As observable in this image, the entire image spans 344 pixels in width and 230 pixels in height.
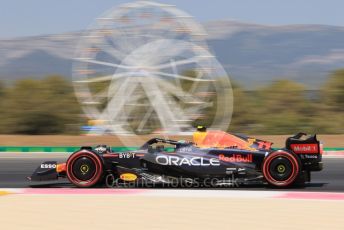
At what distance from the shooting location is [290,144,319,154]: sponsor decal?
12.1m

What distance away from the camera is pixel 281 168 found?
39.4 feet

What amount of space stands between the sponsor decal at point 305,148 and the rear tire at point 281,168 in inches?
8.1

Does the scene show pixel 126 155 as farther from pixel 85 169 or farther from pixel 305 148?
pixel 305 148

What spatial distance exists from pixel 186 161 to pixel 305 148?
6.29 ft

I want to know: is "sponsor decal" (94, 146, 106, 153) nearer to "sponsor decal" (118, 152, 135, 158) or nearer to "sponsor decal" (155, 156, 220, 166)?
"sponsor decal" (118, 152, 135, 158)

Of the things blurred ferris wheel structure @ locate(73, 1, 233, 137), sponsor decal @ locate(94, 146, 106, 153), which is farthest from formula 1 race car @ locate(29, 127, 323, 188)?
blurred ferris wheel structure @ locate(73, 1, 233, 137)

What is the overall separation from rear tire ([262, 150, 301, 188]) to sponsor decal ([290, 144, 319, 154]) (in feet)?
0.67

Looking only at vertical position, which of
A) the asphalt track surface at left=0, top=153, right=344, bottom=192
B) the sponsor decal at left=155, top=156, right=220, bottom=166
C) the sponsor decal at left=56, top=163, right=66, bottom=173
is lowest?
the asphalt track surface at left=0, top=153, right=344, bottom=192

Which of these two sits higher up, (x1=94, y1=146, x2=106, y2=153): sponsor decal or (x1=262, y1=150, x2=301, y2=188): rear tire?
(x1=94, y1=146, x2=106, y2=153): sponsor decal

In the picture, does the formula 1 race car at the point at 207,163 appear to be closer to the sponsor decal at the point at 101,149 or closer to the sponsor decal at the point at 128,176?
the sponsor decal at the point at 128,176

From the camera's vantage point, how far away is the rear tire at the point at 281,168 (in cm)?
1198

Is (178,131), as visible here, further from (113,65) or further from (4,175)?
(4,175)

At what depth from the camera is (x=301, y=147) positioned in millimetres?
12164

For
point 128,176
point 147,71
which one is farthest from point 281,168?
point 147,71
